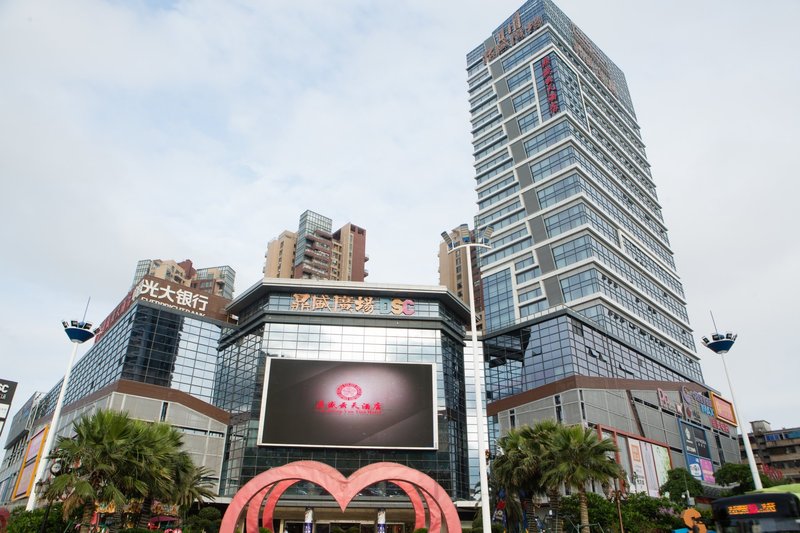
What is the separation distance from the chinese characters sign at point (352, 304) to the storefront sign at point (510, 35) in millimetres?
63618

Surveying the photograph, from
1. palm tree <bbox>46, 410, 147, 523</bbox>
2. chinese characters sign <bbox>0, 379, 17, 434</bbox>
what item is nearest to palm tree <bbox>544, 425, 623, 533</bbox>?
palm tree <bbox>46, 410, 147, 523</bbox>

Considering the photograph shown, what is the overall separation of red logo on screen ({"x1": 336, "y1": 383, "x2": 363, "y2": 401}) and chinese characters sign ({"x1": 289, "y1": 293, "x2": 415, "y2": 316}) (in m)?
9.30

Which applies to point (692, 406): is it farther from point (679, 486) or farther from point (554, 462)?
point (554, 462)

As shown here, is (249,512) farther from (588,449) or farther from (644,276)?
(644,276)

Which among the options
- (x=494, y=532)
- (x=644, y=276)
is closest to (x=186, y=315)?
(x=494, y=532)

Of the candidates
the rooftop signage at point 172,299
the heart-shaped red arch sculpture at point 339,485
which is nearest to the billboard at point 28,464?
the rooftop signage at point 172,299

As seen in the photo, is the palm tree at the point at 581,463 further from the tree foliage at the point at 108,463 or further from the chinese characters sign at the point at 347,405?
the chinese characters sign at the point at 347,405

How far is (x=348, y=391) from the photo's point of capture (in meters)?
60.2

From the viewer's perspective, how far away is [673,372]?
87.7 metres

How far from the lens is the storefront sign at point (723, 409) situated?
8338 centimetres

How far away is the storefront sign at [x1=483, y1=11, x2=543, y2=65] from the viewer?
106562mm

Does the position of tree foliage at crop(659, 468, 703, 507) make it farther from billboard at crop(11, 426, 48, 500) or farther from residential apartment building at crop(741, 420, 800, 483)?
billboard at crop(11, 426, 48, 500)

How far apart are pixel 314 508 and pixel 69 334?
29.5 metres

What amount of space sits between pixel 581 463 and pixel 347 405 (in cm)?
2822
